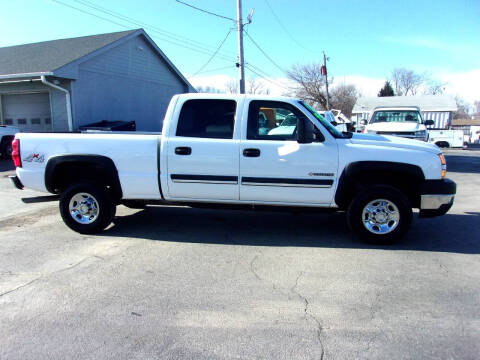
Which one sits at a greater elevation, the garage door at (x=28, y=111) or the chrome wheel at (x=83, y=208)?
the garage door at (x=28, y=111)

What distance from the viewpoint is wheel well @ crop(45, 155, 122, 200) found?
5234 mm

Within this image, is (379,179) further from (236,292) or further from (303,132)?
(236,292)

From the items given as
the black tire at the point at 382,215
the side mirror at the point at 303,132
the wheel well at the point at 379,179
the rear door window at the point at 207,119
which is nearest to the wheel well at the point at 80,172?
the rear door window at the point at 207,119

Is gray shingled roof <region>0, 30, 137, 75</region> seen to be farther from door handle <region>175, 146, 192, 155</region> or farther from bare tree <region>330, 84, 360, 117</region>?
bare tree <region>330, 84, 360, 117</region>

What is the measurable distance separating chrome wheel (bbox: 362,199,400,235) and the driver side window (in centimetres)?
143

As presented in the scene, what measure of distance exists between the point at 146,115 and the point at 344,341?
19307 mm

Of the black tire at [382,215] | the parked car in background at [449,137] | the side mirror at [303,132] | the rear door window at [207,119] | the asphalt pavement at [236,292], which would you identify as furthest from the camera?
the parked car in background at [449,137]

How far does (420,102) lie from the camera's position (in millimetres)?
41969

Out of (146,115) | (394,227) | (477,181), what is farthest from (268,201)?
(146,115)

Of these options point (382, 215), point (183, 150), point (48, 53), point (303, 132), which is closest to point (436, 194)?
point (382, 215)

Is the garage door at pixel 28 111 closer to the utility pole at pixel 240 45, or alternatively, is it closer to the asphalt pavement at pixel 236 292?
the utility pole at pixel 240 45

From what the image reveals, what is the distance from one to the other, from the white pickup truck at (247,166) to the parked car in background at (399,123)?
7.49 m

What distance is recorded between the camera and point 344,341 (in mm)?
2896

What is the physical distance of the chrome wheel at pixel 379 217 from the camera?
16.3 ft
